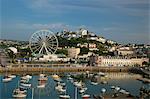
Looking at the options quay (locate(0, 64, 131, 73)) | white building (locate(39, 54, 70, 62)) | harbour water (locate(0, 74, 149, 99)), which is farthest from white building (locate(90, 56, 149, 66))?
harbour water (locate(0, 74, 149, 99))

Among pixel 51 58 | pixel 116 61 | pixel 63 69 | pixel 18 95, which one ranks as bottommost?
pixel 18 95

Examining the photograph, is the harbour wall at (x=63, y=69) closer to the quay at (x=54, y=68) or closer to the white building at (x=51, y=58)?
the quay at (x=54, y=68)

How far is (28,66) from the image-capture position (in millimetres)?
12391

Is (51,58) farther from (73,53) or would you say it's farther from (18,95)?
(18,95)

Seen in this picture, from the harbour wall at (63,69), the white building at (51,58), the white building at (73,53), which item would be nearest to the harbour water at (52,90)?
A: the harbour wall at (63,69)

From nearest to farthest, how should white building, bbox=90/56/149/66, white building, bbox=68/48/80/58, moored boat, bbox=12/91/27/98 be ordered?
1. moored boat, bbox=12/91/27/98
2. white building, bbox=90/56/149/66
3. white building, bbox=68/48/80/58

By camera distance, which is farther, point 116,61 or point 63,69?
point 116,61

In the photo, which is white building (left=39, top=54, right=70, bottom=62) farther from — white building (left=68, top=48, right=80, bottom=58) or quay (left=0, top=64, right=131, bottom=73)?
quay (left=0, top=64, right=131, bottom=73)

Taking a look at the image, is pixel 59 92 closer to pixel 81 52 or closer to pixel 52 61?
pixel 52 61

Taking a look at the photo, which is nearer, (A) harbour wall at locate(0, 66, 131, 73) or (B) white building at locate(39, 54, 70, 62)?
(A) harbour wall at locate(0, 66, 131, 73)

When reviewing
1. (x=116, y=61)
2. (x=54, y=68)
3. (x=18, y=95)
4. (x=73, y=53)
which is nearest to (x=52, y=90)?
(x=18, y=95)

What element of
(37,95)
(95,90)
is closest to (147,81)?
(95,90)

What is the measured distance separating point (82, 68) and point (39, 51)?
12.2 ft

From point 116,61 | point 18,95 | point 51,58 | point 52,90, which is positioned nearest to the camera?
point 18,95
